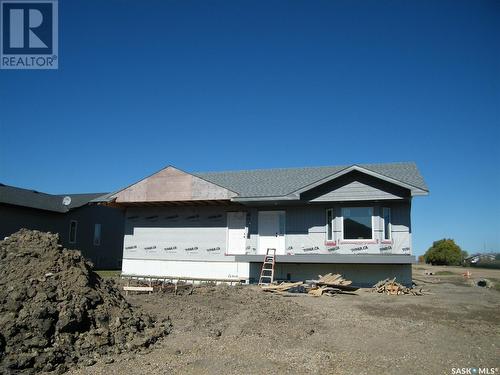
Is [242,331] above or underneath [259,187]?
underneath

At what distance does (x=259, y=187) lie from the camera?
2183 centimetres

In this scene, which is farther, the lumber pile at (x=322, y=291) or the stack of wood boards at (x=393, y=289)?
the stack of wood boards at (x=393, y=289)

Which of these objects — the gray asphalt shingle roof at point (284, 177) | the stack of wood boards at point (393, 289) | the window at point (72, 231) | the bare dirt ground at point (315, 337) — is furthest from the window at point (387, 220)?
the window at point (72, 231)

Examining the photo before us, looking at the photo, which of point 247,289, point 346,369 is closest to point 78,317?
point 346,369

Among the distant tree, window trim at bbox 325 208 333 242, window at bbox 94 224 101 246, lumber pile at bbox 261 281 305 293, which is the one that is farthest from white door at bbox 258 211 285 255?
the distant tree

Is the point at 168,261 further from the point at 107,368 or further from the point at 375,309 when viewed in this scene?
the point at 107,368

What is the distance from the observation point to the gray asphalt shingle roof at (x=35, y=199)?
28766 mm

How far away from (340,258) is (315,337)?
9686mm

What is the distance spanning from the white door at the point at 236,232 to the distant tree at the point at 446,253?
3723 cm

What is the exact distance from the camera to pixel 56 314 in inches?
344

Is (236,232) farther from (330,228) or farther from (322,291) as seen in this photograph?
(322,291)

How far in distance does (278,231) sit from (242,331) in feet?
36.4

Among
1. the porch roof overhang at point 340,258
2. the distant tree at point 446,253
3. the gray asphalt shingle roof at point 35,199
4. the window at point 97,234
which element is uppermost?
the gray asphalt shingle roof at point 35,199

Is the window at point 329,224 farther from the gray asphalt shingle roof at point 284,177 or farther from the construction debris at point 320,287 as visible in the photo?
the construction debris at point 320,287
